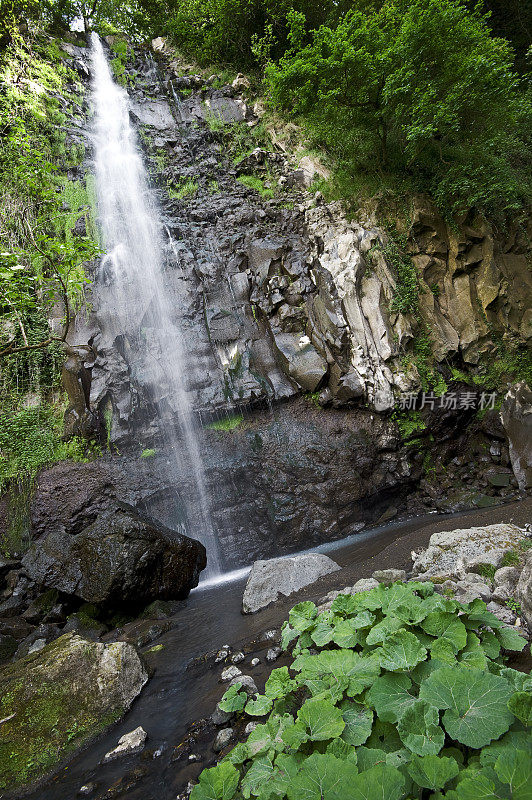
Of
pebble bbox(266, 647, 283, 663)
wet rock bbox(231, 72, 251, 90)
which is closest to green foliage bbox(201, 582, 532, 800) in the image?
pebble bbox(266, 647, 283, 663)

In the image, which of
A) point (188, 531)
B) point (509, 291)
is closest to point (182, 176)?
point (509, 291)

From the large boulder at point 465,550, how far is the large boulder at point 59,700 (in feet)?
10.8

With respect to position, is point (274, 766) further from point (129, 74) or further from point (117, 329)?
point (129, 74)

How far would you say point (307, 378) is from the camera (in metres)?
9.59

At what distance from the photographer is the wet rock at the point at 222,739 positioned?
8.73 feet

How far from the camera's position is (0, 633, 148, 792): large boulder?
3.24 meters

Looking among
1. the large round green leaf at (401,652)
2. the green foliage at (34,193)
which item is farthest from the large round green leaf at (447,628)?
the green foliage at (34,193)

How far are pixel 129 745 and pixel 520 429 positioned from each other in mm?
8599

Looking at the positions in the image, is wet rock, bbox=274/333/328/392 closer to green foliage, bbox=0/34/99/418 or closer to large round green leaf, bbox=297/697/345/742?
green foliage, bbox=0/34/99/418

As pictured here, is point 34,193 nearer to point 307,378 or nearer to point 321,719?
point 307,378

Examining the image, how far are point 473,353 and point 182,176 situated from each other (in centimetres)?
1114

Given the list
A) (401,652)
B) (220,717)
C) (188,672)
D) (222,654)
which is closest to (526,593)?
(401,652)

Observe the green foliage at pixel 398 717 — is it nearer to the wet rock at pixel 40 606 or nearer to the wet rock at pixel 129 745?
the wet rock at pixel 129 745

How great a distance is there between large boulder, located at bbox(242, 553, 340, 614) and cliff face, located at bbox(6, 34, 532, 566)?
2.43 metres
